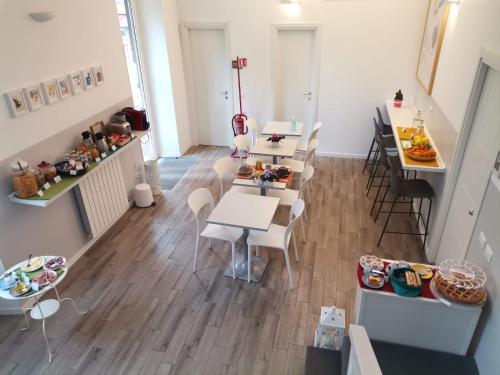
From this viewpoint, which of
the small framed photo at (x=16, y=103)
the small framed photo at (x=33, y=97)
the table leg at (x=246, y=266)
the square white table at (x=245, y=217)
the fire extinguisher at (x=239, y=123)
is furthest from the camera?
the fire extinguisher at (x=239, y=123)

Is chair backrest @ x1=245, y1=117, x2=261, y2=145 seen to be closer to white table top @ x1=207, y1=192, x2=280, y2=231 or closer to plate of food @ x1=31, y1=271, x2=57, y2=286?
white table top @ x1=207, y1=192, x2=280, y2=231

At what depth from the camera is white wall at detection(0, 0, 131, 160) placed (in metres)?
3.16

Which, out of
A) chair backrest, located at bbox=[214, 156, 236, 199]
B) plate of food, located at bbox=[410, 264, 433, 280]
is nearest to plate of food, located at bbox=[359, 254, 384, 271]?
plate of food, located at bbox=[410, 264, 433, 280]

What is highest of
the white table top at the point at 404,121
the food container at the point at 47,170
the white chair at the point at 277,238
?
the food container at the point at 47,170

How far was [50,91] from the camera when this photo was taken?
11.7ft

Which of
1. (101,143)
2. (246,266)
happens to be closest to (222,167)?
(246,266)

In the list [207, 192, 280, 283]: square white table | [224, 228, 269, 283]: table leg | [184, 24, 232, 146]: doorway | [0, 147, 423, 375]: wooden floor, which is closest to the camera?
[0, 147, 423, 375]: wooden floor

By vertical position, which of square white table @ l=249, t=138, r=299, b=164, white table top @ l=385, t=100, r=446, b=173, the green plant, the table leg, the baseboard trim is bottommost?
the table leg

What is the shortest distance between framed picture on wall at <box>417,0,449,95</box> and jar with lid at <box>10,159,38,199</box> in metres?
4.55

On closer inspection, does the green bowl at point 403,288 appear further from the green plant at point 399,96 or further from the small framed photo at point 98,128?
the green plant at point 399,96

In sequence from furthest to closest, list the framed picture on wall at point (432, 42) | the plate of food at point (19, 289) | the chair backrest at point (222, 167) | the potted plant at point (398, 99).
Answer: the potted plant at point (398, 99) → the chair backrest at point (222, 167) → the framed picture on wall at point (432, 42) → the plate of food at point (19, 289)

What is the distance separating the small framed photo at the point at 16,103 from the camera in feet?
10.3

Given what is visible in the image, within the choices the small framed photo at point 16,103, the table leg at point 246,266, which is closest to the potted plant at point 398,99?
the table leg at point 246,266

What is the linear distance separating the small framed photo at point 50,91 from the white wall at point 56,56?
0.06m
